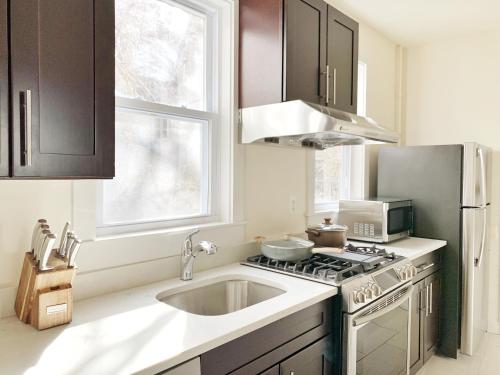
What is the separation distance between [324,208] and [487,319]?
187 centimetres

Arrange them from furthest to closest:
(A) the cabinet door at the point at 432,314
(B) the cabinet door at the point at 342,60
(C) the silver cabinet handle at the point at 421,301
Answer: (A) the cabinet door at the point at 432,314 < (C) the silver cabinet handle at the point at 421,301 < (B) the cabinet door at the point at 342,60

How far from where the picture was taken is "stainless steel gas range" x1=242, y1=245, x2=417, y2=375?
1776mm

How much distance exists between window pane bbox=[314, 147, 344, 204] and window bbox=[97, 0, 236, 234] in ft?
3.66

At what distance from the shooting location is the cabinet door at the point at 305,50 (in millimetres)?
2027

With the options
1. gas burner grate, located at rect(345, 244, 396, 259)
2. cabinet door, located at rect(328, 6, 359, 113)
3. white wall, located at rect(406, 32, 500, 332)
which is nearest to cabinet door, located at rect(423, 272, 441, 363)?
gas burner grate, located at rect(345, 244, 396, 259)

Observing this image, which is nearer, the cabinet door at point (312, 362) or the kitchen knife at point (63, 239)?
the kitchen knife at point (63, 239)

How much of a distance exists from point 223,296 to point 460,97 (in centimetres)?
304

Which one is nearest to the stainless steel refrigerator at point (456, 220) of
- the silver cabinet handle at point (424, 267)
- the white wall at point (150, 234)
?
the silver cabinet handle at point (424, 267)

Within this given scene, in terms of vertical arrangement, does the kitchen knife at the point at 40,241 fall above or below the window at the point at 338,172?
below

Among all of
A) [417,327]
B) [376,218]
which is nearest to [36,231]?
[376,218]

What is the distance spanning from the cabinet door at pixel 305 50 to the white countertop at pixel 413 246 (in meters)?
1.12

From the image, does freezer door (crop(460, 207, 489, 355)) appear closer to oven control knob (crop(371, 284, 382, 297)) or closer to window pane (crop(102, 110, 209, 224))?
oven control knob (crop(371, 284, 382, 297))

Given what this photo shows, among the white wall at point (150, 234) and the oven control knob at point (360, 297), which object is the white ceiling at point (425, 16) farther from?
the oven control knob at point (360, 297)

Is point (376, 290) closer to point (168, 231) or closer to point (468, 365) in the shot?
point (168, 231)
